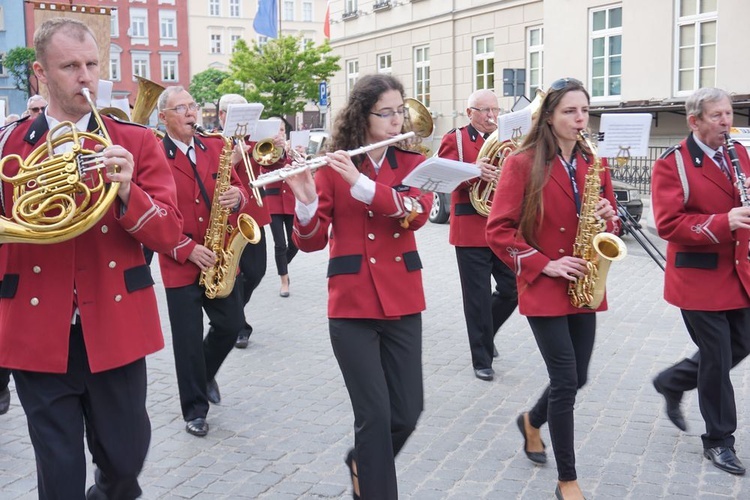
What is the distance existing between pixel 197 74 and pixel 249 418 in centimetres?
7004

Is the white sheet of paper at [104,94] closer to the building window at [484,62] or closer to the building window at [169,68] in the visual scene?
the building window at [484,62]

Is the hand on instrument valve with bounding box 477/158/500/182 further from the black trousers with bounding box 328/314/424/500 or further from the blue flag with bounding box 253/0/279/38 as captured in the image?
the blue flag with bounding box 253/0/279/38

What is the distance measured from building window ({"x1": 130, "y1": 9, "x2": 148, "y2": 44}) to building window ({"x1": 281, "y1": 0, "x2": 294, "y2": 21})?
1241cm

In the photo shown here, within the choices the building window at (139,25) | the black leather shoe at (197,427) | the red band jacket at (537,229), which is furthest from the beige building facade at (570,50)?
the building window at (139,25)

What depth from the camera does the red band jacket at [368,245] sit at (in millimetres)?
3969

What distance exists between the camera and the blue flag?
36.3 m

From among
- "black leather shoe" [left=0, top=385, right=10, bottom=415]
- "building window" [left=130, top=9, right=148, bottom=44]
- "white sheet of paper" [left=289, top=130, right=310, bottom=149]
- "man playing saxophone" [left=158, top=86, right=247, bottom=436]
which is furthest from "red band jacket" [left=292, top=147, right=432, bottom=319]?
"building window" [left=130, top=9, right=148, bottom=44]

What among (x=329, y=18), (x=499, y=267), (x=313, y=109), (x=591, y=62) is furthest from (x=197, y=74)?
(x=499, y=267)

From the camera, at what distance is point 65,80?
326 cm

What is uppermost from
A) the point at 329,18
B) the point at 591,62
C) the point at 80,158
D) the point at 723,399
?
the point at 329,18

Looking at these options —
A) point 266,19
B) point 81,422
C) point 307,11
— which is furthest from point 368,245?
point 307,11

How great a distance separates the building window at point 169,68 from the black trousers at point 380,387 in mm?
76026

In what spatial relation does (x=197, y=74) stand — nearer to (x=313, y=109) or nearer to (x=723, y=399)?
(x=313, y=109)

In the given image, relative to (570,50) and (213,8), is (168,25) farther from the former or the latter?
(570,50)
